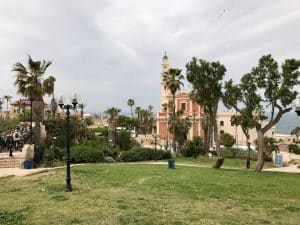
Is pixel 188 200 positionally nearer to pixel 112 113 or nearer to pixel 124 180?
pixel 124 180

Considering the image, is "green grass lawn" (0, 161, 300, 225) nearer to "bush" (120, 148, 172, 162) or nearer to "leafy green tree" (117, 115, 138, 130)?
"bush" (120, 148, 172, 162)

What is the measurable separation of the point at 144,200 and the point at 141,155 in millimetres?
23581

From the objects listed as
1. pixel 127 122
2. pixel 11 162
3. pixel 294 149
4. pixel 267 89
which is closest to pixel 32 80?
pixel 11 162

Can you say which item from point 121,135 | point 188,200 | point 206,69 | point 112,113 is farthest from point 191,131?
point 188,200

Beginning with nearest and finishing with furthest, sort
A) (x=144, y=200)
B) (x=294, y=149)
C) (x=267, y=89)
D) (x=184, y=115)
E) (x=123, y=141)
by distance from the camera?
(x=144, y=200) < (x=267, y=89) < (x=123, y=141) < (x=294, y=149) < (x=184, y=115)

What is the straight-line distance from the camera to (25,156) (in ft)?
91.9

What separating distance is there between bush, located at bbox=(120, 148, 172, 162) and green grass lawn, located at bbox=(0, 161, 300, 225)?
15.0 metres

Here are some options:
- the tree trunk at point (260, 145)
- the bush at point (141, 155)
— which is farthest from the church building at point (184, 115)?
the tree trunk at point (260, 145)

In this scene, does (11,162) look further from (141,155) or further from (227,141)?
(227,141)

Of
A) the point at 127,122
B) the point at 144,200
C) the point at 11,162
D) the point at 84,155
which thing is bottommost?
the point at 144,200

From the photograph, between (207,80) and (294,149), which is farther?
(294,149)

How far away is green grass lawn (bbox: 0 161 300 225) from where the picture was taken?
11895 mm

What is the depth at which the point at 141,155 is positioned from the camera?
3816 centimetres

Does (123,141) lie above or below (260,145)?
above
